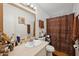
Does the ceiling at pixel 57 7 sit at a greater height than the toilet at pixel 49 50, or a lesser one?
greater

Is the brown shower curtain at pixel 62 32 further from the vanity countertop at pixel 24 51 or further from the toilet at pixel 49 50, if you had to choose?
the vanity countertop at pixel 24 51

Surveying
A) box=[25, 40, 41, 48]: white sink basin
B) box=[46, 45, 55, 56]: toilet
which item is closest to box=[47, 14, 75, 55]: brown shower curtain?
box=[46, 45, 55, 56]: toilet

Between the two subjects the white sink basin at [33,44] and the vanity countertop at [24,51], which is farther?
the white sink basin at [33,44]

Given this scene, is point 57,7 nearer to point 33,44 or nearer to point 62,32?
point 62,32

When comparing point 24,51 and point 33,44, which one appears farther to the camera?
point 33,44

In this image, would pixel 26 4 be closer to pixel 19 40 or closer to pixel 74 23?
pixel 19 40

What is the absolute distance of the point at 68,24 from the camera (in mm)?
1645

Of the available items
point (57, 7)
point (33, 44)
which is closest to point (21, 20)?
point (33, 44)

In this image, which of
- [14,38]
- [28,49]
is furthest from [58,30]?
[14,38]

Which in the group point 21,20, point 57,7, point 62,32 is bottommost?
point 62,32

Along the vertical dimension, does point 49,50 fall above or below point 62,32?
below

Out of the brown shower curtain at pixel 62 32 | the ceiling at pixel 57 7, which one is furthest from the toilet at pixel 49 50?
the ceiling at pixel 57 7

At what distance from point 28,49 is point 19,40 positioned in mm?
173

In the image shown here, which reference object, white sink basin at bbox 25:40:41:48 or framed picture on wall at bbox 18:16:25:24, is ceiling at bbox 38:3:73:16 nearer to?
framed picture on wall at bbox 18:16:25:24
